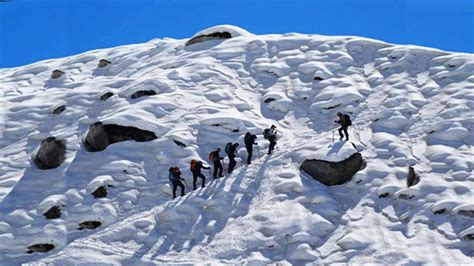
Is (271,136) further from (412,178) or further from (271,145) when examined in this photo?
(412,178)

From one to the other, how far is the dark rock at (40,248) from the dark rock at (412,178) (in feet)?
44.6

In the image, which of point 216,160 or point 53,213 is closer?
point 53,213

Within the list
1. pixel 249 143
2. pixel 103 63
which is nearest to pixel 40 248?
pixel 249 143

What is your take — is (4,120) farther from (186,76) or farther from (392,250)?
(392,250)

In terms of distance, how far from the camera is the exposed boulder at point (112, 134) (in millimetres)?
25391

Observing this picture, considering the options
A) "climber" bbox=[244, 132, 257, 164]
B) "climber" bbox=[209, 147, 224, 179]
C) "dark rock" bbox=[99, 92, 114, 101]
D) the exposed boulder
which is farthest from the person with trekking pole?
"dark rock" bbox=[99, 92, 114, 101]

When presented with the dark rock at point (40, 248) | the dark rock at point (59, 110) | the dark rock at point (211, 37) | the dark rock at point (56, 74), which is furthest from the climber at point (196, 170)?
the dark rock at point (56, 74)

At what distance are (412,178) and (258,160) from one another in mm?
6579

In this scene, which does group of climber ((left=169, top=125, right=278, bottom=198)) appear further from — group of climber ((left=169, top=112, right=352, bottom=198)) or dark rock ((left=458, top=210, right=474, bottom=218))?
dark rock ((left=458, top=210, right=474, bottom=218))

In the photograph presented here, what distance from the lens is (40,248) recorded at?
19.4 m

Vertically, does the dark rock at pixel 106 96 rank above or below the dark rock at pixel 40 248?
above

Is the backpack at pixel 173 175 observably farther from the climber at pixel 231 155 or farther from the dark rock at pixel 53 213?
the dark rock at pixel 53 213

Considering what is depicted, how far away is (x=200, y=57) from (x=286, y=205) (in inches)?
726

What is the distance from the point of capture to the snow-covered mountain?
18.5 metres
